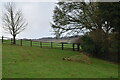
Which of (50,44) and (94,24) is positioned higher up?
(94,24)

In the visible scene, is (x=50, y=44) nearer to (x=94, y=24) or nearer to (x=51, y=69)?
(x=94, y=24)

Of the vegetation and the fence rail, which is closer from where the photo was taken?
the vegetation

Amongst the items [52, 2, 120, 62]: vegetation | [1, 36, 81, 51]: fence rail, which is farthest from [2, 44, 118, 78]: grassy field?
[1, 36, 81, 51]: fence rail

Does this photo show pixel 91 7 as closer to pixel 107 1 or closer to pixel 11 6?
pixel 107 1

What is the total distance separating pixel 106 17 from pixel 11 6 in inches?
731

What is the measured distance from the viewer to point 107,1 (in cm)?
1428

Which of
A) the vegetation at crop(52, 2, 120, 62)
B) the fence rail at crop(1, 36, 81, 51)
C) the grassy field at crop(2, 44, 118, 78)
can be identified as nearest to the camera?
the grassy field at crop(2, 44, 118, 78)

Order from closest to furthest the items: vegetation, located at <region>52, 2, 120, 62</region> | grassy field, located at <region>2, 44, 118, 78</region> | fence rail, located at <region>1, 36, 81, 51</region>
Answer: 1. grassy field, located at <region>2, 44, 118, 78</region>
2. vegetation, located at <region>52, 2, 120, 62</region>
3. fence rail, located at <region>1, 36, 81, 51</region>

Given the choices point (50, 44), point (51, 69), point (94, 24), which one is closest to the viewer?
point (51, 69)

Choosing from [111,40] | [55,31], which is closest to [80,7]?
[55,31]

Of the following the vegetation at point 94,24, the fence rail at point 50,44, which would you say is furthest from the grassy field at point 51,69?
the fence rail at point 50,44

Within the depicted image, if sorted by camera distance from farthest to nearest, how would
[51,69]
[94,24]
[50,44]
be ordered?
[50,44] → [94,24] → [51,69]

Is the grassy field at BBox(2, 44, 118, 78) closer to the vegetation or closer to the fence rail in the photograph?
the vegetation

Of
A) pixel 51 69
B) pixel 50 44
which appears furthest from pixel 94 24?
pixel 51 69
